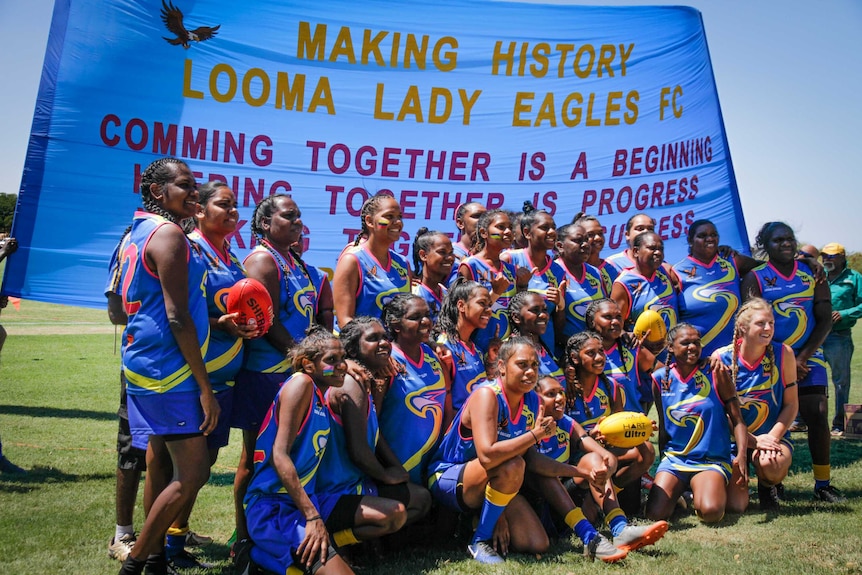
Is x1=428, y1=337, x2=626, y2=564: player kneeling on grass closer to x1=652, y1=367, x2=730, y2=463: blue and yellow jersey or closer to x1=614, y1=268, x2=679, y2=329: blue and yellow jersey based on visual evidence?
x1=652, y1=367, x2=730, y2=463: blue and yellow jersey

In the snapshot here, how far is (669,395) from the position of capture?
5797 millimetres

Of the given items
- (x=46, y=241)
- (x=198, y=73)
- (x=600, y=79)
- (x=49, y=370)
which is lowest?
(x=49, y=370)

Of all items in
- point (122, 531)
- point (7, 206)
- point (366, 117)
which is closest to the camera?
point (122, 531)

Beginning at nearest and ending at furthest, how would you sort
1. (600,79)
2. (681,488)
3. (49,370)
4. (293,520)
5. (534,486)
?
(293,520)
(534,486)
(681,488)
(600,79)
(49,370)

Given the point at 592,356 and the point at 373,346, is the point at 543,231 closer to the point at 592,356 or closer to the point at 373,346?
the point at 592,356

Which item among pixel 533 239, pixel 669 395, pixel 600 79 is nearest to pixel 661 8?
pixel 600 79

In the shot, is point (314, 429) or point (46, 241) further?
point (46, 241)

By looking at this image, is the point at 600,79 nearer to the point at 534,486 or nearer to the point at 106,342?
the point at 534,486

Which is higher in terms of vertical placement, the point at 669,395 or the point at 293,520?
the point at 669,395

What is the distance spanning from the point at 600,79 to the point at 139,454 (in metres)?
5.92

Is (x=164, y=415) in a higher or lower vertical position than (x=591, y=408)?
lower

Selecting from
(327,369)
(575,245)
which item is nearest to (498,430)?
(327,369)

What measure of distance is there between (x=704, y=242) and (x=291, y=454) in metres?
3.94

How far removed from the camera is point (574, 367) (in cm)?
560
